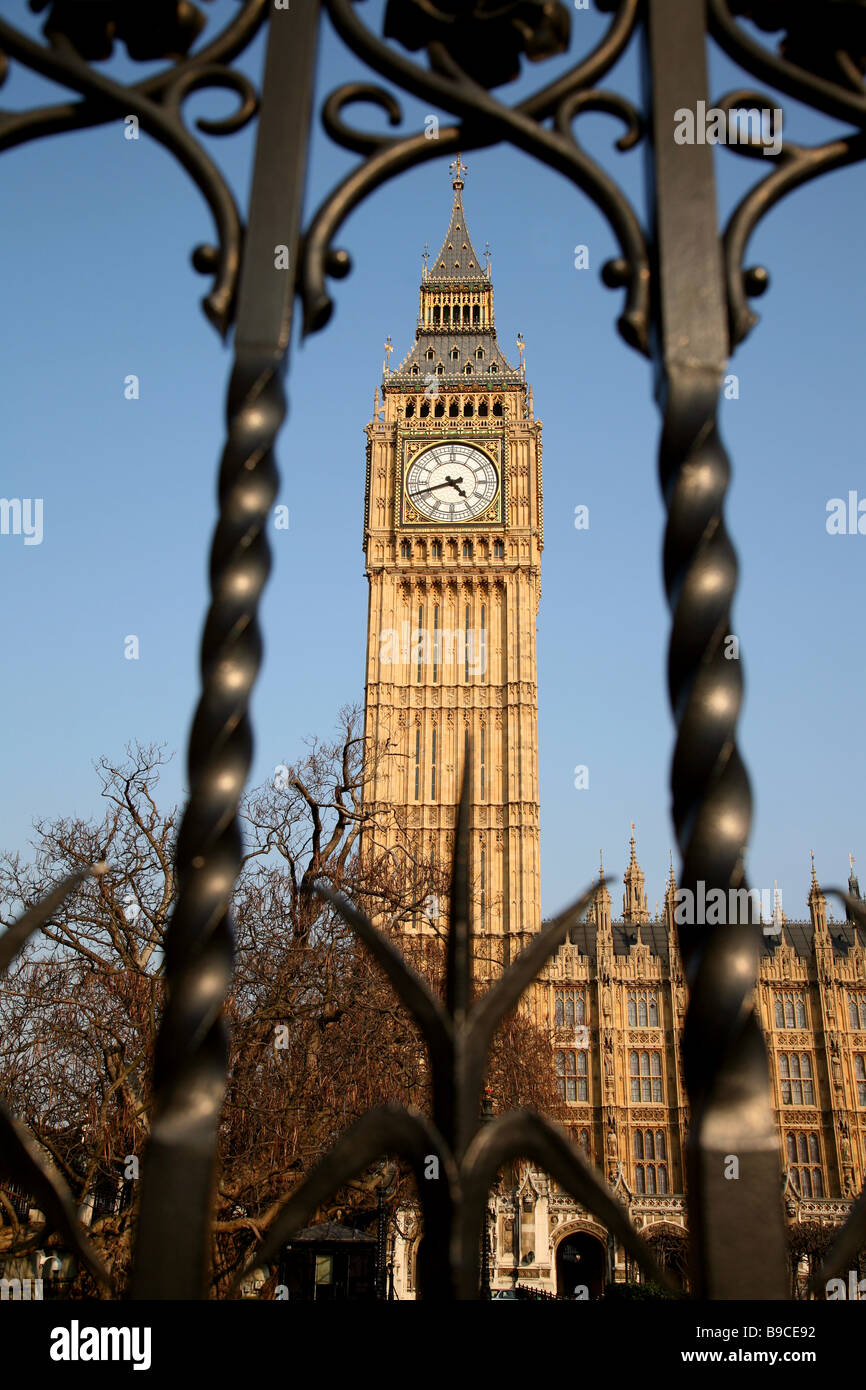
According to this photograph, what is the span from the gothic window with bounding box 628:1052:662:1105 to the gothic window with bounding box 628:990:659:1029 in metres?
0.88

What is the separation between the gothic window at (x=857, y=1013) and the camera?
35688 mm

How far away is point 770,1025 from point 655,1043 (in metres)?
3.69

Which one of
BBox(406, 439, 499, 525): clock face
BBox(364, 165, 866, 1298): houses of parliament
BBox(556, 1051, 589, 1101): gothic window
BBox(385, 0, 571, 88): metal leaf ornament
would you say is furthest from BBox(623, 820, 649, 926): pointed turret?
Answer: BBox(385, 0, 571, 88): metal leaf ornament

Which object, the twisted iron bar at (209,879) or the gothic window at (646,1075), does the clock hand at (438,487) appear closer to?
the gothic window at (646,1075)

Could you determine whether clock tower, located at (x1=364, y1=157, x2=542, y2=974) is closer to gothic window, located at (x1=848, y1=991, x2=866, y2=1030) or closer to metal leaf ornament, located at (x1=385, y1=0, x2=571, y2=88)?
gothic window, located at (x1=848, y1=991, x2=866, y2=1030)

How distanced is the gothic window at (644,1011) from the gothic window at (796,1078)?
13.1ft

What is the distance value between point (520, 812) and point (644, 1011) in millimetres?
7457

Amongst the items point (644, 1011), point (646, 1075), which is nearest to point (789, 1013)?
point (644, 1011)

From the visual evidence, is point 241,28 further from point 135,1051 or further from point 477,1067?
point 135,1051

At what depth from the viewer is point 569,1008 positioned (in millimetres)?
35781

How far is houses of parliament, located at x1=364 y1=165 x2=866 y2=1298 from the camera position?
33.8m

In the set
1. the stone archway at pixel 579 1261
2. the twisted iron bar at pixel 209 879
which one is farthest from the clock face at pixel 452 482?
the twisted iron bar at pixel 209 879

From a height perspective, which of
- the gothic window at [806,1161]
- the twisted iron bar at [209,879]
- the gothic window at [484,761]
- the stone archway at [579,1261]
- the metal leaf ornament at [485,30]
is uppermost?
the gothic window at [484,761]
